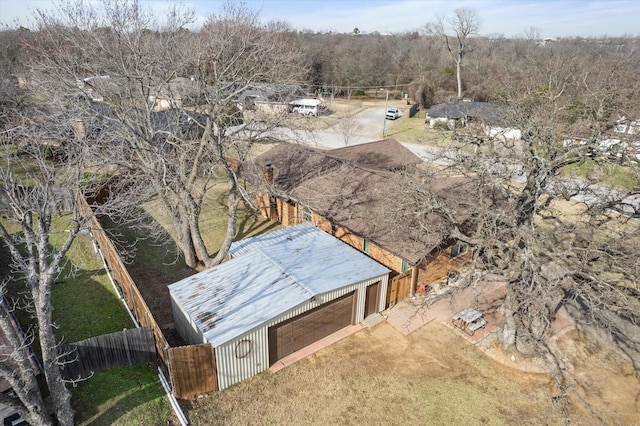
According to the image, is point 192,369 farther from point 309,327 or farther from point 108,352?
point 309,327

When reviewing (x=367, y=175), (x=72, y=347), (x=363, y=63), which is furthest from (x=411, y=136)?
(x=72, y=347)

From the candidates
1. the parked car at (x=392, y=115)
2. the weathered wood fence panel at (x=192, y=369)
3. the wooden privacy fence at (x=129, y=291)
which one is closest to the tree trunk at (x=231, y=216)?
the wooden privacy fence at (x=129, y=291)

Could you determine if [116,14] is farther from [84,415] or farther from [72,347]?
[84,415]

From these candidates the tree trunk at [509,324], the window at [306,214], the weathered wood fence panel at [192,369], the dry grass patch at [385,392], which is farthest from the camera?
the window at [306,214]

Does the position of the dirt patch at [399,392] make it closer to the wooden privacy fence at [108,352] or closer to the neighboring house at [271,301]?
the neighboring house at [271,301]

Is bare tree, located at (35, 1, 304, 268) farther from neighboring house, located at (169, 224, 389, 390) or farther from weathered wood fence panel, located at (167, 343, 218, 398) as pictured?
weathered wood fence panel, located at (167, 343, 218, 398)

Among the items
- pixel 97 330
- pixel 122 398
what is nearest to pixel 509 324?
pixel 122 398
